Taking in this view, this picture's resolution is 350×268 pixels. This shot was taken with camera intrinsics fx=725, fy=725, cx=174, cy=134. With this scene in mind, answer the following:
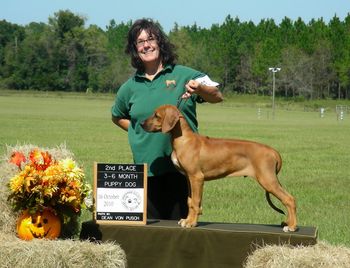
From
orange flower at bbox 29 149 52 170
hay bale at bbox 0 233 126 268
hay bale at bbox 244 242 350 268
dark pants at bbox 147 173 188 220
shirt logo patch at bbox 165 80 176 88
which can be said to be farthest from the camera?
dark pants at bbox 147 173 188 220

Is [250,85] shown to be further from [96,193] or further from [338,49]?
[96,193]

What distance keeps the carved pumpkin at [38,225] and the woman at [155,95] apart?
115 cm

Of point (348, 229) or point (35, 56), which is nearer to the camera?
point (348, 229)

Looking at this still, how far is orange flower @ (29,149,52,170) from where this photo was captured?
5.79 meters

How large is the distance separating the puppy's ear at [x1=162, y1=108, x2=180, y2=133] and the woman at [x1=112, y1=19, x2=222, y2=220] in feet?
1.74

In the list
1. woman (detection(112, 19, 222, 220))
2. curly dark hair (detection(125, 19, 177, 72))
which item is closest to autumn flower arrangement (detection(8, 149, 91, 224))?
woman (detection(112, 19, 222, 220))

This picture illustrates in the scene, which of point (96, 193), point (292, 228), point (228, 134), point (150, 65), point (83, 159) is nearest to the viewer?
point (292, 228)

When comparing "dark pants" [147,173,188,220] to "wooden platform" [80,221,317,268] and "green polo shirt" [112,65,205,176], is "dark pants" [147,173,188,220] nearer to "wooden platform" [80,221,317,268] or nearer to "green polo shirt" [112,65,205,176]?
"green polo shirt" [112,65,205,176]

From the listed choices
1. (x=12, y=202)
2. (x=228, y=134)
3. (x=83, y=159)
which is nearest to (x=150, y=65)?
(x=12, y=202)

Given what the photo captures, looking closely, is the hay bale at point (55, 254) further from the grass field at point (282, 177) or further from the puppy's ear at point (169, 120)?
the grass field at point (282, 177)

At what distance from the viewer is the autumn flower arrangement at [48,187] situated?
5.68m

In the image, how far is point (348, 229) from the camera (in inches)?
382

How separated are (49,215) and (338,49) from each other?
114 m

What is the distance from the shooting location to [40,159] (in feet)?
19.3
